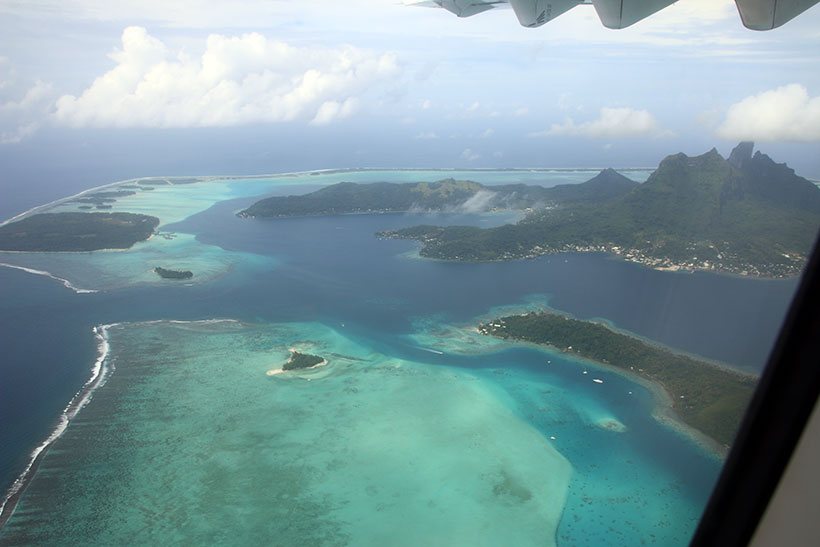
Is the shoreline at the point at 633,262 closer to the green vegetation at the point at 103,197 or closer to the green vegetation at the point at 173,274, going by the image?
the green vegetation at the point at 173,274

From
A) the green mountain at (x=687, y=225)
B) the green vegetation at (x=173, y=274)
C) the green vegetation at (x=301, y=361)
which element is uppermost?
the green mountain at (x=687, y=225)

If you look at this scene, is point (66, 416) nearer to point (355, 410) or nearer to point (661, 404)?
point (355, 410)

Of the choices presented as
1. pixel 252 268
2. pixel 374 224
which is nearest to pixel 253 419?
pixel 252 268

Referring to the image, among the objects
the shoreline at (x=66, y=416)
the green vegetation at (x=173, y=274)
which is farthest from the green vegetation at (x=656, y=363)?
the green vegetation at (x=173, y=274)

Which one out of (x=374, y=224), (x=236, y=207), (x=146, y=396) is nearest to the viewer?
(x=146, y=396)

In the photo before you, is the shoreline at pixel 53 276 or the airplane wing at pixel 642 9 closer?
the airplane wing at pixel 642 9

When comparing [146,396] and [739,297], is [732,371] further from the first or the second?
[146,396]

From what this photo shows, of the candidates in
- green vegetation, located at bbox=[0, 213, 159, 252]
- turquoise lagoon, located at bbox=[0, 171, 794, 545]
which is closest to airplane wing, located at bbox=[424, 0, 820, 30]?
turquoise lagoon, located at bbox=[0, 171, 794, 545]
